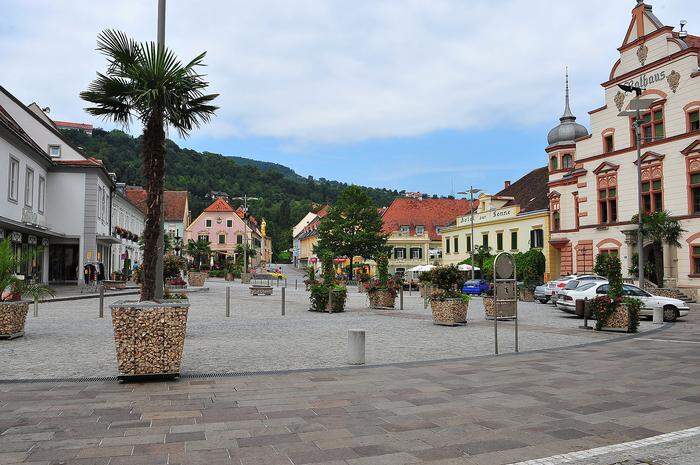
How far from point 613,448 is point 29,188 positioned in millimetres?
34598

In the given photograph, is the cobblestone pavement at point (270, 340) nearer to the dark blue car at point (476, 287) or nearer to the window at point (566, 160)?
the dark blue car at point (476, 287)

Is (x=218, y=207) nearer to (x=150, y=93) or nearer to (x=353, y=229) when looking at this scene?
(x=353, y=229)

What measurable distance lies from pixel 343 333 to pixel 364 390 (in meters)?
7.74

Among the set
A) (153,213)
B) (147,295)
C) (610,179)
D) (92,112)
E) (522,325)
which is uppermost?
(610,179)

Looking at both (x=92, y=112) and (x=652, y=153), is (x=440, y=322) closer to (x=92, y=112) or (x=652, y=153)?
(x=92, y=112)

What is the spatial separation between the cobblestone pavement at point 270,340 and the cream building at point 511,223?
103 ft

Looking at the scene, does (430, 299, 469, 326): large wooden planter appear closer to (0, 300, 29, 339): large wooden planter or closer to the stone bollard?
the stone bollard

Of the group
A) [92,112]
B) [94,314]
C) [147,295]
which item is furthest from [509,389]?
[94,314]

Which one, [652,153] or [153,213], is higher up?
[652,153]

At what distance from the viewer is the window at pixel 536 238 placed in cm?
5169

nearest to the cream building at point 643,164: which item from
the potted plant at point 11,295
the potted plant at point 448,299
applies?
the potted plant at point 448,299

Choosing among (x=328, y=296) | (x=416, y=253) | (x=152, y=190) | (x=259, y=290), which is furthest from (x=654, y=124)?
(x=416, y=253)

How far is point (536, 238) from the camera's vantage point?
172 feet

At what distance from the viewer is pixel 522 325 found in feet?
61.7
